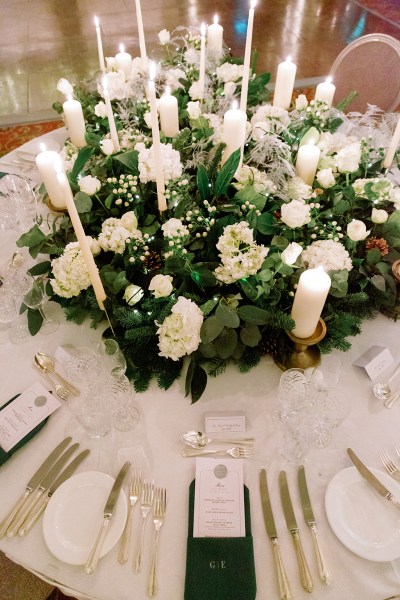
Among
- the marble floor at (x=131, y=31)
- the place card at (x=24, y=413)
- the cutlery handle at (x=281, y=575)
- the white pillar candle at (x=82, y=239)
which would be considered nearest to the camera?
the cutlery handle at (x=281, y=575)

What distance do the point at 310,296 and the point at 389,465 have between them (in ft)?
1.38

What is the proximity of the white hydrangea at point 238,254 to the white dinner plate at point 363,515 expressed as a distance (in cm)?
51

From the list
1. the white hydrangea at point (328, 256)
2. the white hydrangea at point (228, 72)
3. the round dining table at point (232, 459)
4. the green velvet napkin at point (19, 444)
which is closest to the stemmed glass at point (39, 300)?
the round dining table at point (232, 459)

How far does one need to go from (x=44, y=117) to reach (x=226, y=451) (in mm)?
3516

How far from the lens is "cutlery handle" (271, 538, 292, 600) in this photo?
0.77m

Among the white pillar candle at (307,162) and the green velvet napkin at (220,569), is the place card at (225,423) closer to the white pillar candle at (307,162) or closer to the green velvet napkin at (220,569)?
the green velvet napkin at (220,569)

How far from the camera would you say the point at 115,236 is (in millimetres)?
1131

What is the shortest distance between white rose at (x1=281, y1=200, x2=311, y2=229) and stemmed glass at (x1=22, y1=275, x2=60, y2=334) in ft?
2.33

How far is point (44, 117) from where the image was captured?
11.7ft

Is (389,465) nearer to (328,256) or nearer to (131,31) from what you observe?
(328,256)

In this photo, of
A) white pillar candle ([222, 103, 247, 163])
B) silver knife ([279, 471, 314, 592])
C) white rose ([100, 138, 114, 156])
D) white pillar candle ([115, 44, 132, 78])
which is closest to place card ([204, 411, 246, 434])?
silver knife ([279, 471, 314, 592])

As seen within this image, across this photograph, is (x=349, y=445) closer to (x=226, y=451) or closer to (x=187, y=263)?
(x=226, y=451)

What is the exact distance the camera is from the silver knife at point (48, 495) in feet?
2.82

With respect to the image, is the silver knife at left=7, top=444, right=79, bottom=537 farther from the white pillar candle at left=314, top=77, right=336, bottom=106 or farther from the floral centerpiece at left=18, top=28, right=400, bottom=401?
the white pillar candle at left=314, top=77, right=336, bottom=106
